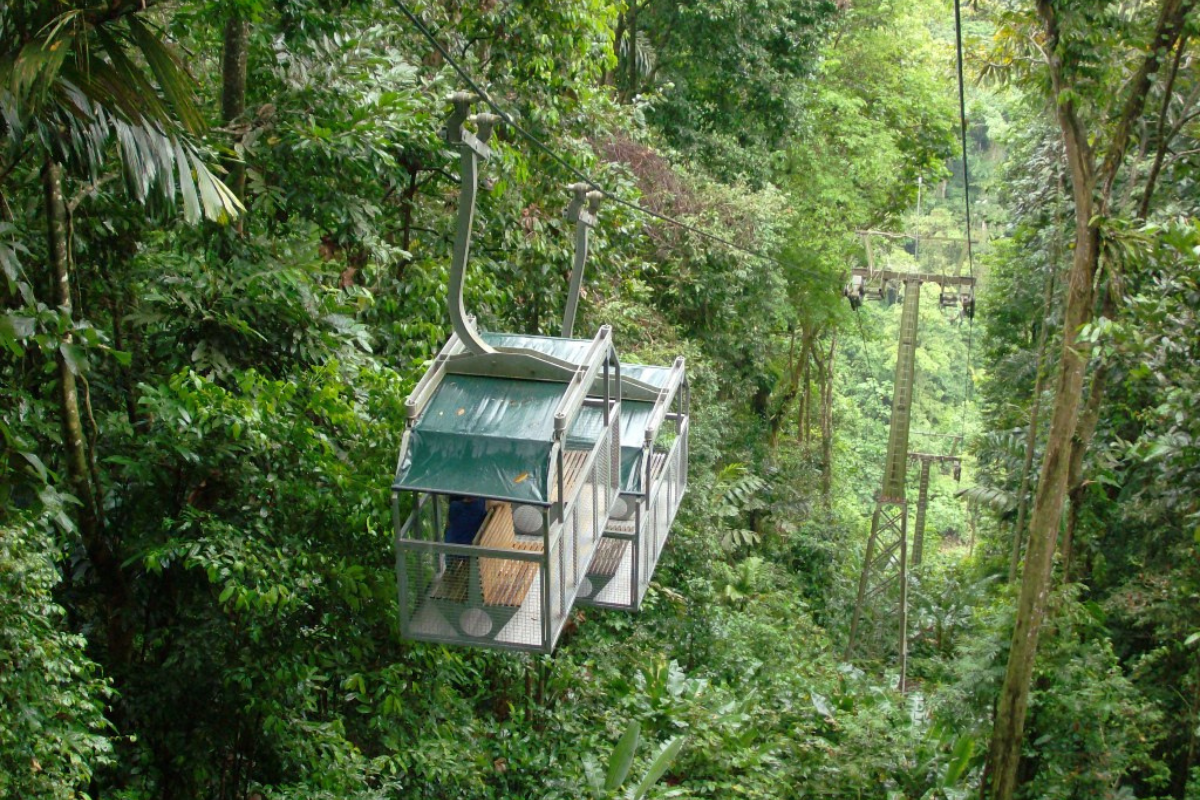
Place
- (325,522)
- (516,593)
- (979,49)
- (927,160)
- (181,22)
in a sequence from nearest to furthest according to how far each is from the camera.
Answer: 1. (516,593)
2. (325,522)
3. (181,22)
4. (979,49)
5. (927,160)

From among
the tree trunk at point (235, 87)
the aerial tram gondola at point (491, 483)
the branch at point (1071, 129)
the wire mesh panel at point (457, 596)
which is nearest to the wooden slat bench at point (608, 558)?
the aerial tram gondola at point (491, 483)

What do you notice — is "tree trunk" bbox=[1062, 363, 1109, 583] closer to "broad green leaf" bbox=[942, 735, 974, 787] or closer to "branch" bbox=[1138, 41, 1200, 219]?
"branch" bbox=[1138, 41, 1200, 219]

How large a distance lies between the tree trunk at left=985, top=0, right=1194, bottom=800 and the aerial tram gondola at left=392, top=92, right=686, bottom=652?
4.08 metres

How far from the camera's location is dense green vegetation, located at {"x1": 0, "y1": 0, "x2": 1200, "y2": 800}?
16.7 feet

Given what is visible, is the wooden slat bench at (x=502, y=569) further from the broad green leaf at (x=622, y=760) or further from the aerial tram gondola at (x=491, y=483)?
the broad green leaf at (x=622, y=760)

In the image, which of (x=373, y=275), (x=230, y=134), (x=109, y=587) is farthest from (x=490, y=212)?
(x=109, y=587)

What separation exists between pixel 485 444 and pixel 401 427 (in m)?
1.04

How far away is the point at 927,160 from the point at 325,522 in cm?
1928

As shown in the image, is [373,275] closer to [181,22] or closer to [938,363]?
[181,22]

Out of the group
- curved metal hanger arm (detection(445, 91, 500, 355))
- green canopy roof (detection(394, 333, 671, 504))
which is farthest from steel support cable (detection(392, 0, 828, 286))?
green canopy roof (detection(394, 333, 671, 504))

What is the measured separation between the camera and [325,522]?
19.6 feet

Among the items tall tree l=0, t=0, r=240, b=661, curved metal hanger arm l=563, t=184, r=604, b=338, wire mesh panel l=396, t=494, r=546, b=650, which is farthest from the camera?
curved metal hanger arm l=563, t=184, r=604, b=338

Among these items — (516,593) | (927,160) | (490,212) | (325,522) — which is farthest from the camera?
(927,160)

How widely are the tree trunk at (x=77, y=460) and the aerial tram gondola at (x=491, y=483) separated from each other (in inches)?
66.4
